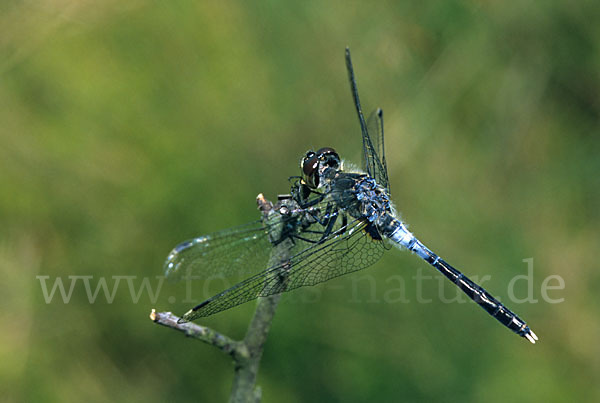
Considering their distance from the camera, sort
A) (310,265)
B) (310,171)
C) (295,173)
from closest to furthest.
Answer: (310,265), (310,171), (295,173)

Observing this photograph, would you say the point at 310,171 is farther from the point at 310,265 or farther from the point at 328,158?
the point at 310,265

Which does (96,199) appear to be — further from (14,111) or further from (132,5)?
(132,5)

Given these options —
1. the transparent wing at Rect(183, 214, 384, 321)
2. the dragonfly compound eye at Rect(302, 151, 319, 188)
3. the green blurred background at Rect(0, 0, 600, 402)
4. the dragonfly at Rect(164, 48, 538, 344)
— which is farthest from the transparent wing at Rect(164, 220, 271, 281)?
the green blurred background at Rect(0, 0, 600, 402)

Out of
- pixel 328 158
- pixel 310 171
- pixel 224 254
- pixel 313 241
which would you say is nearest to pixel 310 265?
pixel 313 241

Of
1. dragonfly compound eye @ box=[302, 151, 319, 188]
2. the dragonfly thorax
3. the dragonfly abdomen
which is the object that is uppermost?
dragonfly compound eye @ box=[302, 151, 319, 188]

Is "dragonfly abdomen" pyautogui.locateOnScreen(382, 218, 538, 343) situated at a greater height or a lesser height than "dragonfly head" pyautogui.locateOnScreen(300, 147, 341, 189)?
lesser

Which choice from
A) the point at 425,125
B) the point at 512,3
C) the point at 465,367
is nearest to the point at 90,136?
the point at 425,125

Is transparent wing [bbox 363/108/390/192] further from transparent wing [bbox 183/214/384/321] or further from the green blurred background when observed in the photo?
the green blurred background
